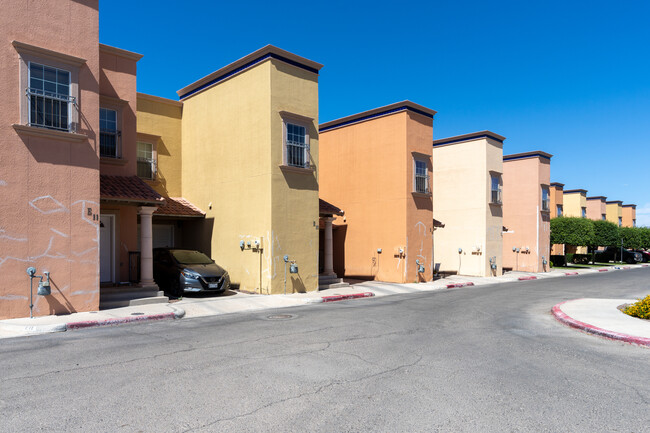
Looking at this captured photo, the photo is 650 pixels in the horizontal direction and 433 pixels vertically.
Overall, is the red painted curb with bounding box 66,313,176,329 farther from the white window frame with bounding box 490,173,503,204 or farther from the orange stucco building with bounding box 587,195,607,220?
the orange stucco building with bounding box 587,195,607,220

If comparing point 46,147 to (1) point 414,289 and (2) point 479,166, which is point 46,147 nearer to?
(1) point 414,289

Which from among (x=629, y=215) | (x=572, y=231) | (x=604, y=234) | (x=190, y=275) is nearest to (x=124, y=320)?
(x=190, y=275)

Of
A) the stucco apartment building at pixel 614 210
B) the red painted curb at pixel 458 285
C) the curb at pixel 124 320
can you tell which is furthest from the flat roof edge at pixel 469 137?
the stucco apartment building at pixel 614 210

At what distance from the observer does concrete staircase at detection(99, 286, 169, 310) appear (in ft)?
44.1

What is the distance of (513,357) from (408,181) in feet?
50.1

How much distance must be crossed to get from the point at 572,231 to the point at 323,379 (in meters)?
41.6

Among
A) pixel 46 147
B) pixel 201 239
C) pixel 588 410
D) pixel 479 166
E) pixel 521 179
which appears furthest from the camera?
pixel 521 179

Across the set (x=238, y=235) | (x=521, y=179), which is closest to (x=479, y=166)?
(x=521, y=179)

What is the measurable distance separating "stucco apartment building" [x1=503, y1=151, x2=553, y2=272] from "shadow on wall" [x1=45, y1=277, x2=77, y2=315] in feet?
94.8

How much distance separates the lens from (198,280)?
51.2 feet

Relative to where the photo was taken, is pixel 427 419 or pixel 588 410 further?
pixel 588 410

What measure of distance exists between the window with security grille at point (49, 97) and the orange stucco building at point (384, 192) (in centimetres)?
1489

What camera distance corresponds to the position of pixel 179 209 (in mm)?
19328

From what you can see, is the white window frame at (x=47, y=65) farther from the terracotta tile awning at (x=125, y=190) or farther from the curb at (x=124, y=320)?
the curb at (x=124, y=320)
